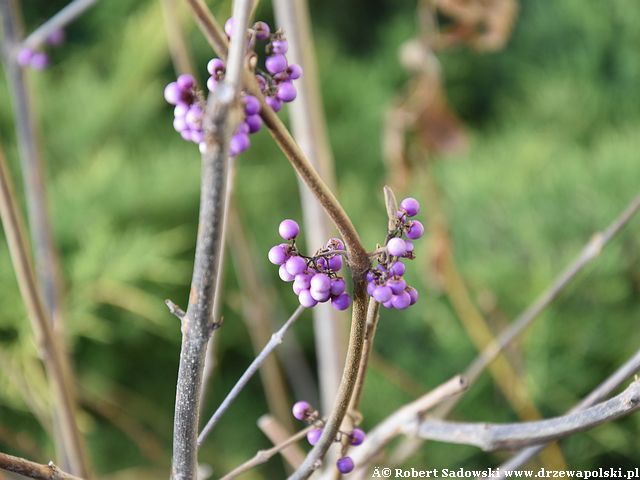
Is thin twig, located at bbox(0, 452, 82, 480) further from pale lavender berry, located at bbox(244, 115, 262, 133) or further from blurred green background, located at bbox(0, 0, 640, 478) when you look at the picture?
blurred green background, located at bbox(0, 0, 640, 478)

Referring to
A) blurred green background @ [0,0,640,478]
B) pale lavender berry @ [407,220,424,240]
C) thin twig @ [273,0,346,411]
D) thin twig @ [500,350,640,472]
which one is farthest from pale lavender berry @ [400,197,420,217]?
blurred green background @ [0,0,640,478]

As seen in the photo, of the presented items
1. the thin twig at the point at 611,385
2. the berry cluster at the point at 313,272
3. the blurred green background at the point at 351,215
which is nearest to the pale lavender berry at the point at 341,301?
the berry cluster at the point at 313,272

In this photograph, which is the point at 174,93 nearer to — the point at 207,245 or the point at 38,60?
the point at 207,245

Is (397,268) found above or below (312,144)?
below

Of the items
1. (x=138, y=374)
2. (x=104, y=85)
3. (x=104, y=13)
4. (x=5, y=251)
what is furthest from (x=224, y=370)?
(x=104, y=13)

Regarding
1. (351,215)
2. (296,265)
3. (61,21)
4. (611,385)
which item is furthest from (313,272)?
(351,215)

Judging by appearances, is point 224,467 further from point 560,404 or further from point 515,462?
point 515,462
